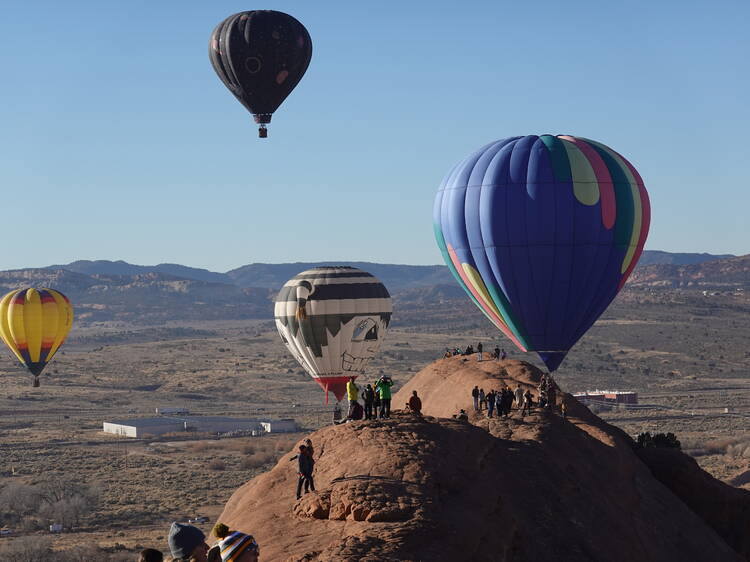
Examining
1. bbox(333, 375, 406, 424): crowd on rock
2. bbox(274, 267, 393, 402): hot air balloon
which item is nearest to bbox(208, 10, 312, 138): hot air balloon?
bbox(274, 267, 393, 402): hot air balloon

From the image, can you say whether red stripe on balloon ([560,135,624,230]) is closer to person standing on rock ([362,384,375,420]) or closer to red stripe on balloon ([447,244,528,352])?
red stripe on balloon ([447,244,528,352])

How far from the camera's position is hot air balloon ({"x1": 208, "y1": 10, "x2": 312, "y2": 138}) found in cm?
6275

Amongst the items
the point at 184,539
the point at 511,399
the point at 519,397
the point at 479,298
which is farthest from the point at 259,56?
the point at 184,539

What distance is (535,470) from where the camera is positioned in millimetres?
31203

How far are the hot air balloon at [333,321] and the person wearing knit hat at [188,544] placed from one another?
141 feet

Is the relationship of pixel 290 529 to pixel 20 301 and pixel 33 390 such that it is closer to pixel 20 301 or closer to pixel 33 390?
pixel 20 301

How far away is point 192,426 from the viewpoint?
120 m

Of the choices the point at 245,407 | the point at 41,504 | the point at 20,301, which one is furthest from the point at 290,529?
the point at 245,407

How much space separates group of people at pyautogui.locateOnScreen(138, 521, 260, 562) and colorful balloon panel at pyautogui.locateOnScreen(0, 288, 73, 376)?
69.2m

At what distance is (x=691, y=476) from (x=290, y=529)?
56.3 ft

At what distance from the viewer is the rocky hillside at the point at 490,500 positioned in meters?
24.5

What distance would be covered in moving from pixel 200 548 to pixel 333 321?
141 ft

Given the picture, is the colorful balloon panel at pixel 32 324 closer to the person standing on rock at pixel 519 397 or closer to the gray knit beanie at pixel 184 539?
the person standing on rock at pixel 519 397

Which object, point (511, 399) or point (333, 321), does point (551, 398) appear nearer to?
point (511, 399)
